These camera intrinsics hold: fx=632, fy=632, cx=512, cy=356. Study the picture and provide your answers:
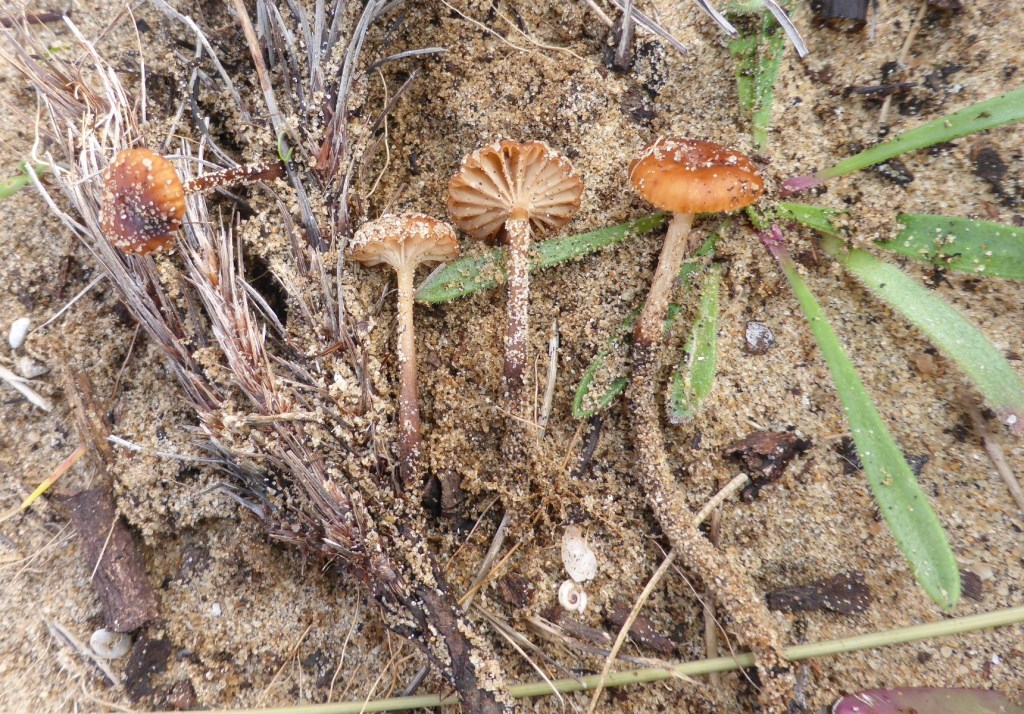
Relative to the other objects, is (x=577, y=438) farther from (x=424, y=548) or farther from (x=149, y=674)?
(x=149, y=674)

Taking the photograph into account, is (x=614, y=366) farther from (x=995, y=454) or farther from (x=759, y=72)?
(x=995, y=454)

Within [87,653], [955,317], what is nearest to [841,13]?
[955,317]

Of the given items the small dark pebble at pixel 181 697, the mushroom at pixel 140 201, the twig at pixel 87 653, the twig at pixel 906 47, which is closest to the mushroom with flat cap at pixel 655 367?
the twig at pixel 906 47

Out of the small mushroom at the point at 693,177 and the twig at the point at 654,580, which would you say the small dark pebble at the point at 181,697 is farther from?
the small mushroom at the point at 693,177

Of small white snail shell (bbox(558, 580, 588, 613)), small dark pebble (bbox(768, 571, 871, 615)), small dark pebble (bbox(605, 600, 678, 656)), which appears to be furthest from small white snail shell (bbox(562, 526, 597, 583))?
small dark pebble (bbox(768, 571, 871, 615))

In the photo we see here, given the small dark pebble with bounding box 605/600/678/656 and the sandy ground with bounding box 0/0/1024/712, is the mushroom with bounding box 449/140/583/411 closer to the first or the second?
the sandy ground with bounding box 0/0/1024/712

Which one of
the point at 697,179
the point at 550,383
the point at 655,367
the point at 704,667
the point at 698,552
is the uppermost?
the point at 697,179
